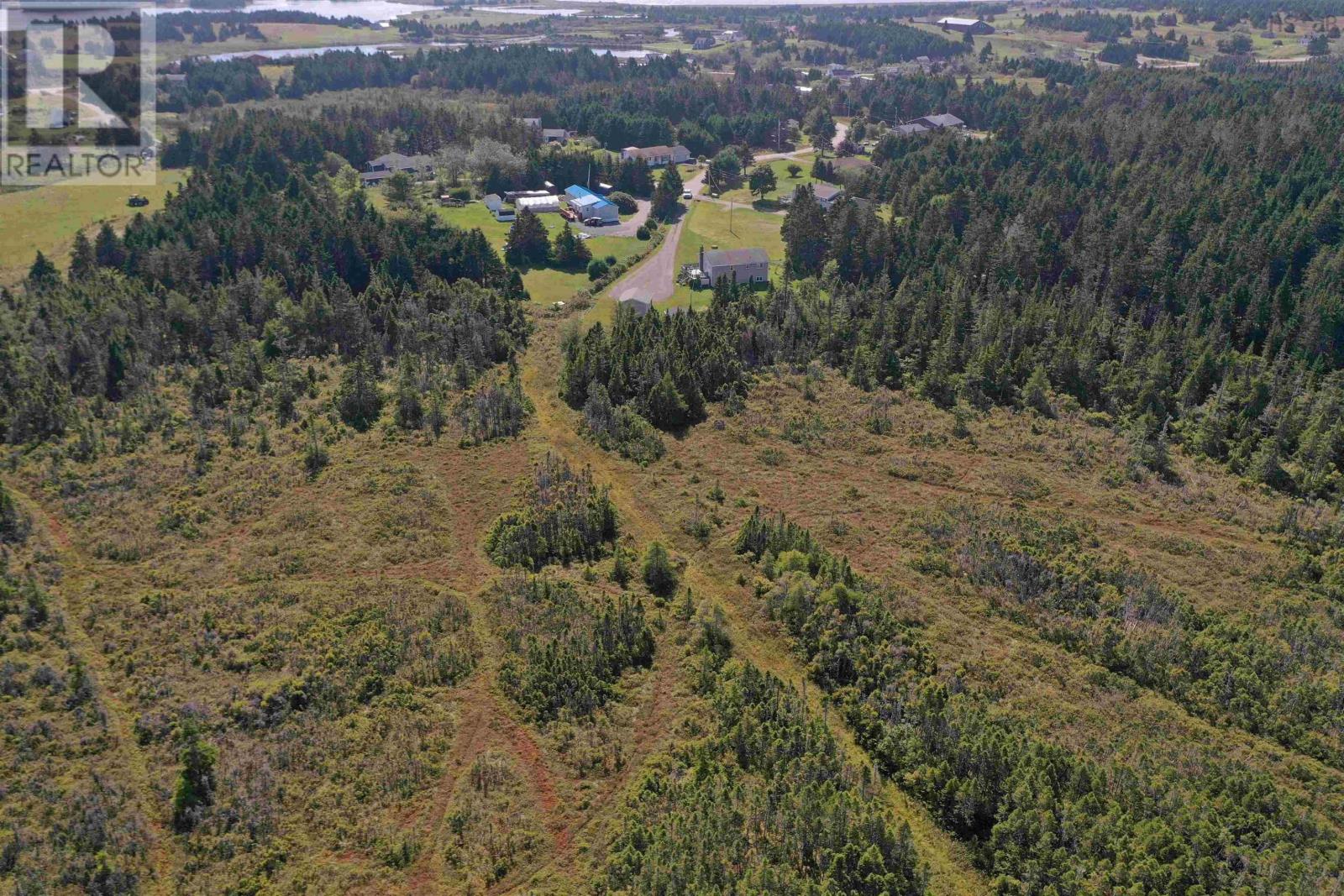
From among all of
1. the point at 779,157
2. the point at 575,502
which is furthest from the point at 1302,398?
the point at 779,157

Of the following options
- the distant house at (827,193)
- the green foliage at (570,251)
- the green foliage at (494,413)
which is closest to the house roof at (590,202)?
the green foliage at (570,251)

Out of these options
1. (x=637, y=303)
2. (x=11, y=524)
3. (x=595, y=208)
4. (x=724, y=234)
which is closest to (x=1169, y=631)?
(x=637, y=303)

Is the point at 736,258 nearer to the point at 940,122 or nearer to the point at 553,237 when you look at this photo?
the point at 553,237

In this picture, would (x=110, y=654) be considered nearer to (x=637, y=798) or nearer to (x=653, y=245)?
(x=637, y=798)

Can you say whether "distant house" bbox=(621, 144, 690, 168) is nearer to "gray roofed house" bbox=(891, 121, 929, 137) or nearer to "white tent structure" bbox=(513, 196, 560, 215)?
"white tent structure" bbox=(513, 196, 560, 215)

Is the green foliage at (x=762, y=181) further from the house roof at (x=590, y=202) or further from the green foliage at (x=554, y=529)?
the green foliage at (x=554, y=529)

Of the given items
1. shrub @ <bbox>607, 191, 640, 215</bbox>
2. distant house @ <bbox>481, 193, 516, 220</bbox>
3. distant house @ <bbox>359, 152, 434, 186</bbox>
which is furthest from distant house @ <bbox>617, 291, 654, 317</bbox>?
distant house @ <bbox>359, 152, 434, 186</bbox>

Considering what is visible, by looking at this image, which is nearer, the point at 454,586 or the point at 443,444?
the point at 454,586

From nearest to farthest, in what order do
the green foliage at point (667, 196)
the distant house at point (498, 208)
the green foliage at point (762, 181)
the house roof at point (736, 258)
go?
the house roof at point (736, 258), the distant house at point (498, 208), the green foliage at point (667, 196), the green foliage at point (762, 181)
